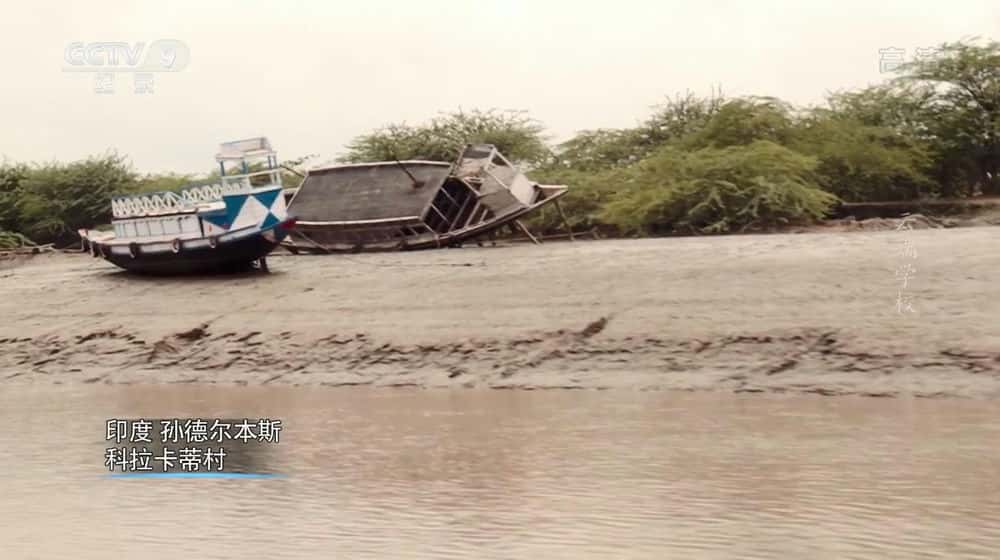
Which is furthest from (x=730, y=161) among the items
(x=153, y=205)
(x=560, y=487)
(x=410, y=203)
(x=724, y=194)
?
(x=560, y=487)

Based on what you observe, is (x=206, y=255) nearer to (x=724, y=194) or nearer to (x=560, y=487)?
(x=724, y=194)

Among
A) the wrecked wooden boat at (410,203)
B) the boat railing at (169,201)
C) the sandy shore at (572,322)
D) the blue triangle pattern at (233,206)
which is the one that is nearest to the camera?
the sandy shore at (572,322)

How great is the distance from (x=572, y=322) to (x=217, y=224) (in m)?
7.83

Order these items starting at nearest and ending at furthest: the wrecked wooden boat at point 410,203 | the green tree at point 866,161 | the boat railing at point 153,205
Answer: the boat railing at point 153,205, the wrecked wooden boat at point 410,203, the green tree at point 866,161

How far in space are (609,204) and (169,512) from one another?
18.4m

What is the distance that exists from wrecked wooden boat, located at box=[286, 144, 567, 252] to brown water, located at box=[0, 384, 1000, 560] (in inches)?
448

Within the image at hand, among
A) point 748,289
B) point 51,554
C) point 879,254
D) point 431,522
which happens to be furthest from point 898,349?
point 51,554

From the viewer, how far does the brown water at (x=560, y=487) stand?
5879mm

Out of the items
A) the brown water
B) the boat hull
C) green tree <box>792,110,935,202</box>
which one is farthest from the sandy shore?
green tree <box>792,110,935,202</box>

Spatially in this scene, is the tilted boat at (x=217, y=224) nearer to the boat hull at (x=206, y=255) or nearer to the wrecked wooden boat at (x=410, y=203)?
the boat hull at (x=206, y=255)

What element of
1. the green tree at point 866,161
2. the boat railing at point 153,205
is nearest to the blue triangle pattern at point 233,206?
the boat railing at point 153,205

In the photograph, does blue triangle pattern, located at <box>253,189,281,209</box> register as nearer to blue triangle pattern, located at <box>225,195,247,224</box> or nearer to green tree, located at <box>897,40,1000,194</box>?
blue triangle pattern, located at <box>225,195,247,224</box>

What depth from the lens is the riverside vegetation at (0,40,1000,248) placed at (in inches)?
910

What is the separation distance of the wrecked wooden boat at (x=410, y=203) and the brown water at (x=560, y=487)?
37.3 feet
